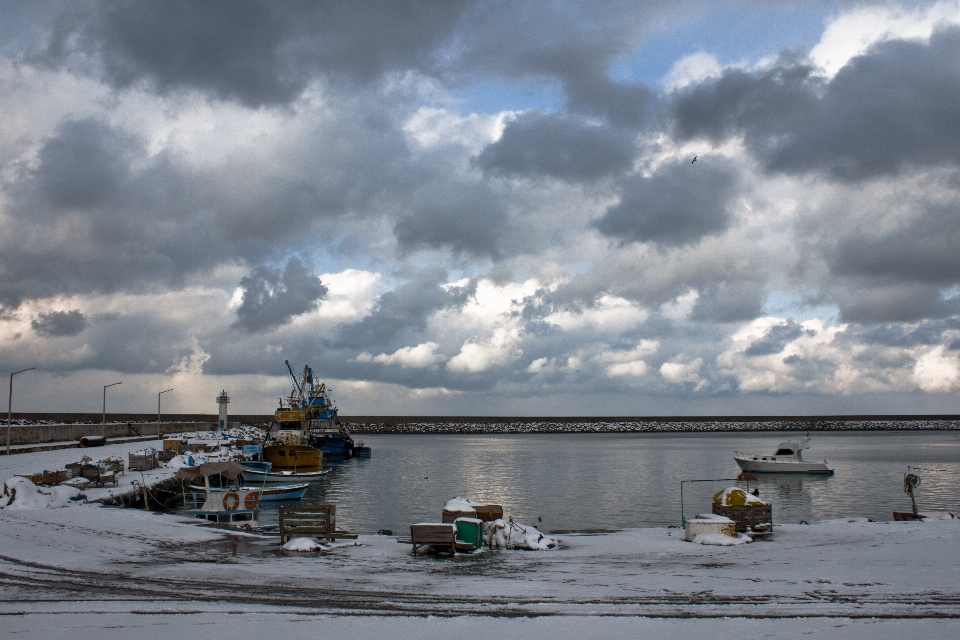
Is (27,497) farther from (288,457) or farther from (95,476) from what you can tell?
(288,457)

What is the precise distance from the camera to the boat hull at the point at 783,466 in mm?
64231

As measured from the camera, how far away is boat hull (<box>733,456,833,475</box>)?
64.2 meters

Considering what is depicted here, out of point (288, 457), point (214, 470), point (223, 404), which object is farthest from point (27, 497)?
point (223, 404)

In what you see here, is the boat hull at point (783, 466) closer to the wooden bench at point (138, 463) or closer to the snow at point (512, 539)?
the snow at point (512, 539)

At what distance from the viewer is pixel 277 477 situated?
54.8 m

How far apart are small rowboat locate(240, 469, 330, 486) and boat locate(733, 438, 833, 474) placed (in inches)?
1547

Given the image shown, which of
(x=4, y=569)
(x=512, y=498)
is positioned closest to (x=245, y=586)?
(x=4, y=569)

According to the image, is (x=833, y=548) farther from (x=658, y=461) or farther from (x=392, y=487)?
(x=658, y=461)

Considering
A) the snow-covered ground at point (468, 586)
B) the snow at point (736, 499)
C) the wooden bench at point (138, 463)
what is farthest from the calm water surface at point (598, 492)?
the snow-covered ground at point (468, 586)

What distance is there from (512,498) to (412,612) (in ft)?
114

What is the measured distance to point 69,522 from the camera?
23.8m

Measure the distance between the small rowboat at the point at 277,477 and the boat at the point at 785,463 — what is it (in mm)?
39295

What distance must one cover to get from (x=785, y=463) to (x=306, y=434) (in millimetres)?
62348

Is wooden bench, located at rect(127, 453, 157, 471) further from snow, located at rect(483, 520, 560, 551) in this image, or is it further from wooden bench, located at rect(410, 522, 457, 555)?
wooden bench, located at rect(410, 522, 457, 555)
